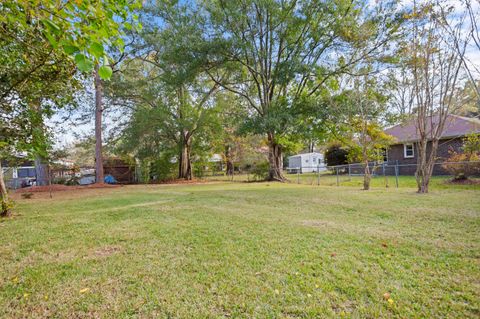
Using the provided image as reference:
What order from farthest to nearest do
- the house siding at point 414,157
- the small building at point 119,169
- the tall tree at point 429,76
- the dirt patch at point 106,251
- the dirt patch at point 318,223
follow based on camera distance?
the small building at point 119,169
the house siding at point 414,157
the tall tree at point 429,76
the dirt patch at point 318,223
the dirt patch at point 106,251

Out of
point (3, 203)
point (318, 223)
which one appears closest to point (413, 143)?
point (318, 223)

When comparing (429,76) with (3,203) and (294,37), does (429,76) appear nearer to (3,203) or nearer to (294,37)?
(294,37)

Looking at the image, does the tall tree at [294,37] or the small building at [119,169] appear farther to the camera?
the small building at [119,169]

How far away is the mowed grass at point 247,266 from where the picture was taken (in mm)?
1997

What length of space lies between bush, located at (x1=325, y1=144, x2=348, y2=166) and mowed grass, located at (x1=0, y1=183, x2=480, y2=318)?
1705 cm

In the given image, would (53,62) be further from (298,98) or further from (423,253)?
(298,98)

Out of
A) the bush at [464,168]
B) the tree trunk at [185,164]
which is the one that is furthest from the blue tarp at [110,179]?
the bush at [464,168]

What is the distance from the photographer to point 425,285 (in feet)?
7.34

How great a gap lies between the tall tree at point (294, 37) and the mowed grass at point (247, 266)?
8901 millimetres

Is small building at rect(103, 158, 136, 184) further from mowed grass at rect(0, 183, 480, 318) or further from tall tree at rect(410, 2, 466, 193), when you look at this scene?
tall tree at rect(410, 2, 466, 193)

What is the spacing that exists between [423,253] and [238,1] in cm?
1271

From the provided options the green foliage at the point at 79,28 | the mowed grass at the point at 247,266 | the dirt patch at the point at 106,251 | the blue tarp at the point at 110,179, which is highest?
the green foliage at the point at 79,28

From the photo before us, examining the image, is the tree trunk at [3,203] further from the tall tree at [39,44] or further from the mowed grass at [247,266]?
the mowed grass at [247,266]

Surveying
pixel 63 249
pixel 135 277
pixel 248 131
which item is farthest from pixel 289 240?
pixel 248 131
